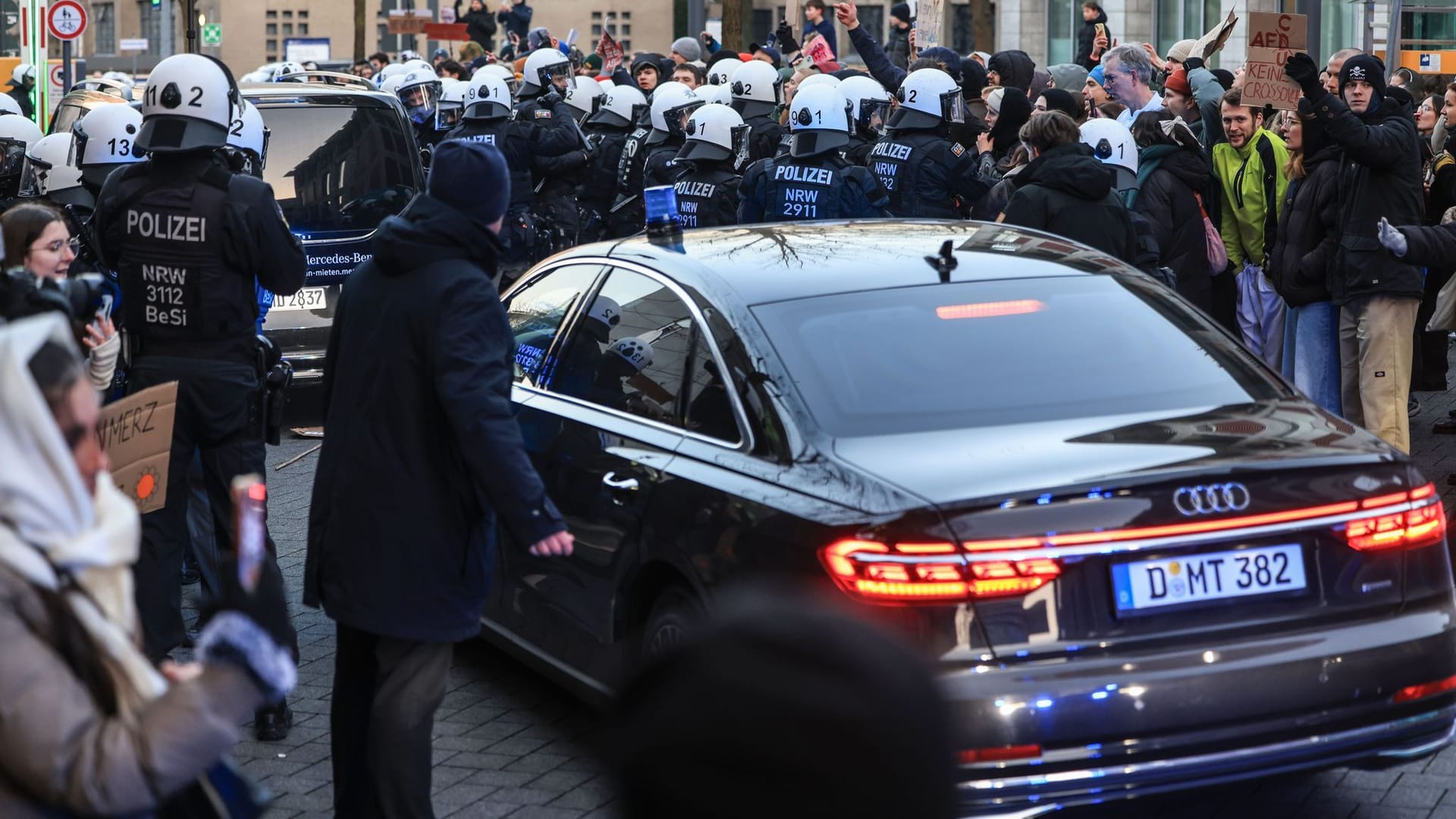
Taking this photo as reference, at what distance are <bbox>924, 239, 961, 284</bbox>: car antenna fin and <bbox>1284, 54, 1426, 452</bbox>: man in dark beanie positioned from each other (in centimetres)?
406

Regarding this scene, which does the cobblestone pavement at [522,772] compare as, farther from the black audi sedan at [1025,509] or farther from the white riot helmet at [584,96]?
the white riot helmet at [584,96]

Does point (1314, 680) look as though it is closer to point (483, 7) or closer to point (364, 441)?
point (364, 441)

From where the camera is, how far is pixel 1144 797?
4156 mm

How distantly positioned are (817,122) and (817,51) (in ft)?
23.4

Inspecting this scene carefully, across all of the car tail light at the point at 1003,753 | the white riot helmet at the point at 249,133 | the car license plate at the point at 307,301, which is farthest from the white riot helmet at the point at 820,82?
the car tail light at the point at 1003,753

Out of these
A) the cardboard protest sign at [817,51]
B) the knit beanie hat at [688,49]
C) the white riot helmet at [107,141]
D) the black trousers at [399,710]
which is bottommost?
the black trousers at [399,710]

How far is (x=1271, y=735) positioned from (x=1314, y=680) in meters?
0.15

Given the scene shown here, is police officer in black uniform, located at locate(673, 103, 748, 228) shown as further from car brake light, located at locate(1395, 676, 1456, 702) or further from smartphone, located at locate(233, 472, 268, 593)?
smartphone, located at locate(233, 472, 268, 593)

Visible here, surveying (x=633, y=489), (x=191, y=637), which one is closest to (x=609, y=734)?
(x=633, y=489)

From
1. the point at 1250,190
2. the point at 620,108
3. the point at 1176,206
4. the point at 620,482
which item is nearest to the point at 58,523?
the point at 620,482

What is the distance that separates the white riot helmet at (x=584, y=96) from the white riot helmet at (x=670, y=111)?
253 cm

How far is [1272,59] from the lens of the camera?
33.8ft

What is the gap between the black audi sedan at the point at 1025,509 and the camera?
4.09 meters

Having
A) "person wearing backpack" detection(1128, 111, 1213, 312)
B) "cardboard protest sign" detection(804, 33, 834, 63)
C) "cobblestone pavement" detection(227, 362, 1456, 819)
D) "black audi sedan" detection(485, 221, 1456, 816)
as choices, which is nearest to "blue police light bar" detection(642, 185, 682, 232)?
"black audi sedan" detection(485, 221, 1456, 816)
